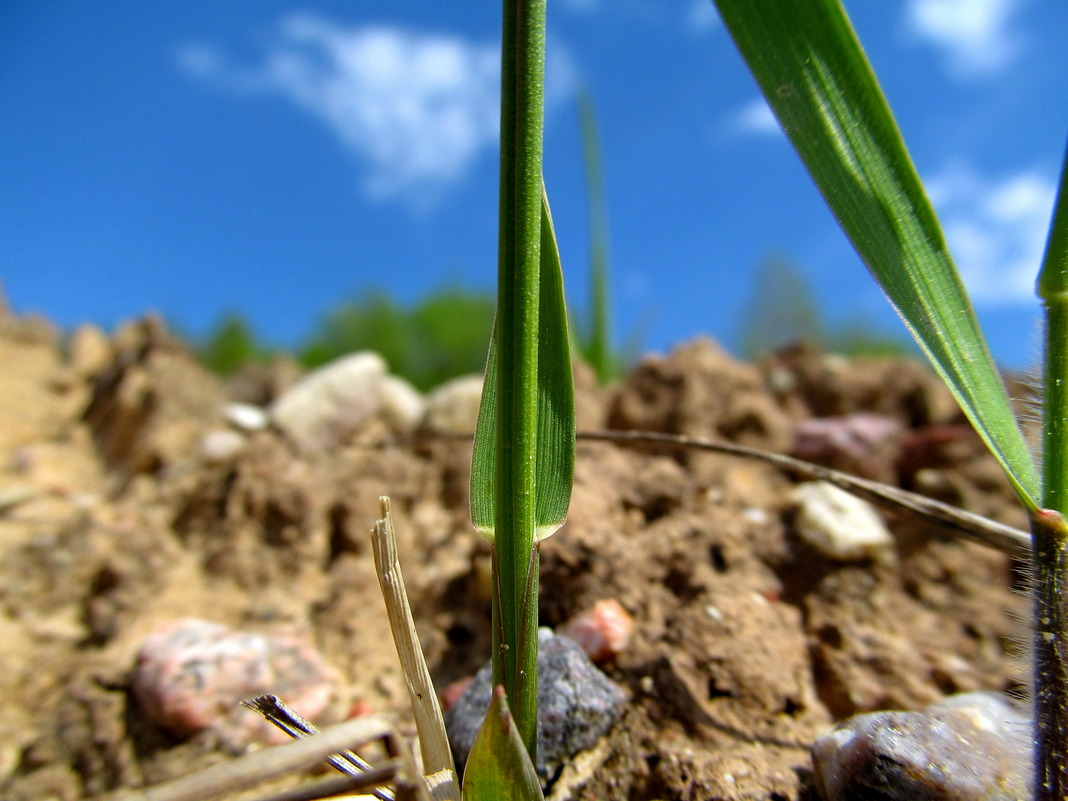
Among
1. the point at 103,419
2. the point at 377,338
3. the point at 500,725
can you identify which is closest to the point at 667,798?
the point at 500,725

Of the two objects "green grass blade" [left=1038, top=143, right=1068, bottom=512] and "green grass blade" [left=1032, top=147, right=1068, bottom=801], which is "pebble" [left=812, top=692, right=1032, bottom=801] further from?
"green grass blade" [left=1038, top=143, right=1068, bottom=512]

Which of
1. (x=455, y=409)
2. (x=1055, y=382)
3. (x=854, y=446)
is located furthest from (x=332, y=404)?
(x=1055, y=382)

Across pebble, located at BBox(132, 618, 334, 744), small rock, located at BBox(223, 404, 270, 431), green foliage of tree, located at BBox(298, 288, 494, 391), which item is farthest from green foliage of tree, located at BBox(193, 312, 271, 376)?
pebble, located at BBox(132, 618, 334, 744)

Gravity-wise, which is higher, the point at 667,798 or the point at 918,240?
the point at 918,240

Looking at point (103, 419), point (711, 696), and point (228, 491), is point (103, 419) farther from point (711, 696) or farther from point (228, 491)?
point (711, 696)

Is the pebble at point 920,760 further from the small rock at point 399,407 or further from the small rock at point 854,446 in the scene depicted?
→ the small rock at point 399,407

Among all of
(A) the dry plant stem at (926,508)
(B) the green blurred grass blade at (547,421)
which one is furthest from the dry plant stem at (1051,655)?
(B) the green blurred grass blade at (547,421)
